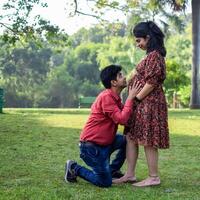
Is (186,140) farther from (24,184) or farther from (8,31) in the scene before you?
(8,31)

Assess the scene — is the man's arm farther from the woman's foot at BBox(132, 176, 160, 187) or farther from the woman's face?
the woman's foot at BBox(132, 176, 160, 187)

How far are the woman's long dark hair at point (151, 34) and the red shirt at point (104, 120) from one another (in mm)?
569

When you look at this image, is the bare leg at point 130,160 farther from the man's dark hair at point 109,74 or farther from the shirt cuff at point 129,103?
the man's dark hair at point 109,74

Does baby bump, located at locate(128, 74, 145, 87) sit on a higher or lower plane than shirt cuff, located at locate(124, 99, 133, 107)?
higher

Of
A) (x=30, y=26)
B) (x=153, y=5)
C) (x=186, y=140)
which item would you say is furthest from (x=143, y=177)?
(x=153, y=5)

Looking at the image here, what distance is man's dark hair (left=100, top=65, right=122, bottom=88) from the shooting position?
4.96 meters

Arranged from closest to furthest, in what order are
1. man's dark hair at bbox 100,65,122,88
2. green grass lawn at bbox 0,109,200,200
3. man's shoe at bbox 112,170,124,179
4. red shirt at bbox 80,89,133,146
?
green grass lawn at bbox 0,109,200,200 → red shirt at bbox 80,89,133,146 → man's dark hair at bbox 100,65,122,88 → man's shoe at bbox 112,170,124,179

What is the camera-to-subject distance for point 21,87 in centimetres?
5253

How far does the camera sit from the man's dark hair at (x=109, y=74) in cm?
496

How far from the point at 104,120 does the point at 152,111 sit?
467 millimetres

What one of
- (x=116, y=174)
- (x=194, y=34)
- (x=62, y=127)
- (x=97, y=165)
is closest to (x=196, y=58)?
(x=194, y=34)

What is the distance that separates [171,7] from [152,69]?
70.3ft

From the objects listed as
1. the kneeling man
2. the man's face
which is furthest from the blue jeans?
the man's face

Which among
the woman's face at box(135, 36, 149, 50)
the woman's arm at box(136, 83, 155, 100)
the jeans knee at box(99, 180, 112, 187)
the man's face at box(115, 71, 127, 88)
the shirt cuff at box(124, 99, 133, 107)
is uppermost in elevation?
the woman's face at box(135, 36, 149, 50)
